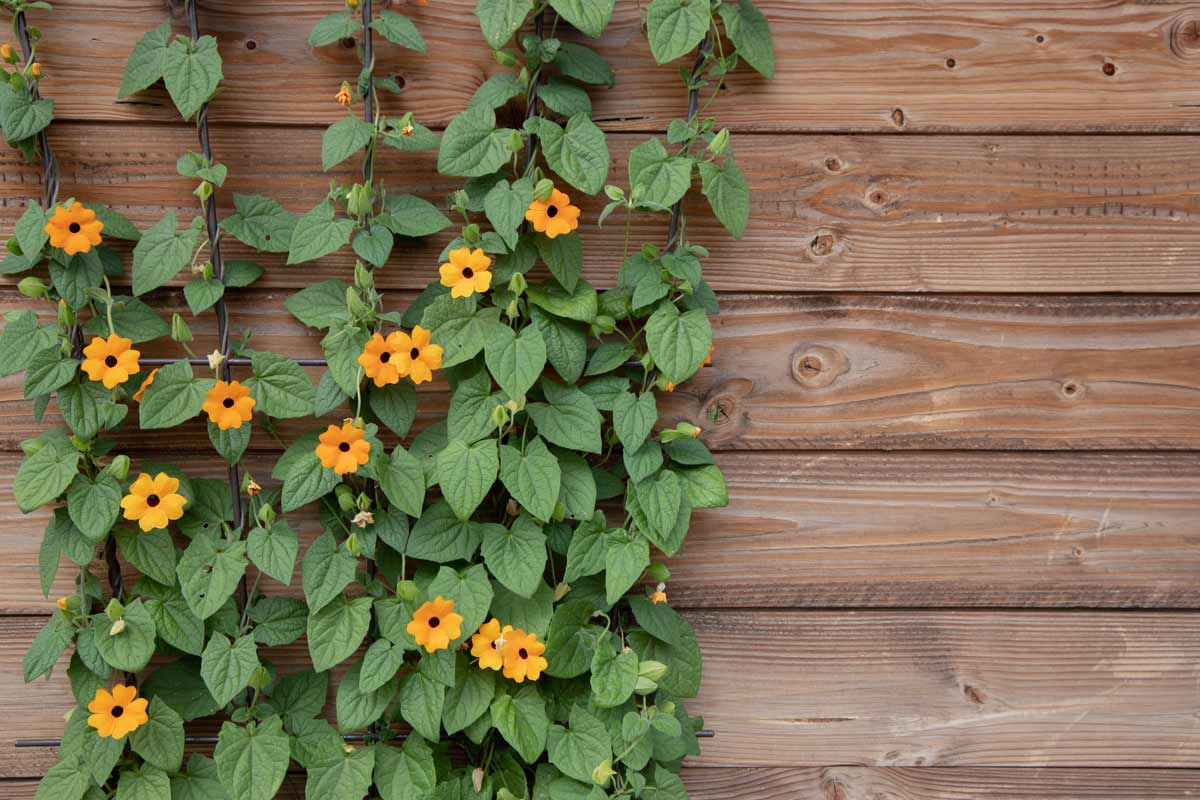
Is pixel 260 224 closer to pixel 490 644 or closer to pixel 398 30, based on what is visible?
pixel 398 30

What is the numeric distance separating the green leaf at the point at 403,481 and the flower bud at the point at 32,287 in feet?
1.44

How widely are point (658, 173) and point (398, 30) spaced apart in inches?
13.3

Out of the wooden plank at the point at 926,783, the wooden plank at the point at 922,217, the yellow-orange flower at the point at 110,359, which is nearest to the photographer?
the yellow-orange flower at the point at 110,359

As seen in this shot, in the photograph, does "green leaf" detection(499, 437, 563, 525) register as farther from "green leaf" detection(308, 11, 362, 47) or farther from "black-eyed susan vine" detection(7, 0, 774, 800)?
"green leaf" detection(308, 11, 362, 47)

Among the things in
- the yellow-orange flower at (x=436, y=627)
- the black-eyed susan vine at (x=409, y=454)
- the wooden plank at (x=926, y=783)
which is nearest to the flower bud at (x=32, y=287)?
the black-eyed susan vine at (x=409, y=454)

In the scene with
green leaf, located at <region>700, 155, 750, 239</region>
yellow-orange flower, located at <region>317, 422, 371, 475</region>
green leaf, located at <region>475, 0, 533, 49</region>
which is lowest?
yellow-orange flower, located at <region>317, 422, 371, 475</region>

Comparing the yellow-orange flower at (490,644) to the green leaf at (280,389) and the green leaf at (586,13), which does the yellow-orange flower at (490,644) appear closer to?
the green leaf at (280,389)

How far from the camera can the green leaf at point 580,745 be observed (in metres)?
1.08

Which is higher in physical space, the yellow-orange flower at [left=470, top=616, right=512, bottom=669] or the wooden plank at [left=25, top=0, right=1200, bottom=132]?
the wooden plank at [left=25, top=0, right=1200, bottom=132]

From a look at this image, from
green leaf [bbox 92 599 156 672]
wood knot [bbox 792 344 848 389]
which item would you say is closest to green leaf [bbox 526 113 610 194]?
wood knot [bbox 792 344 848 389]

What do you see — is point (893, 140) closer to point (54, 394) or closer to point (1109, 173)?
point (1109, 173)

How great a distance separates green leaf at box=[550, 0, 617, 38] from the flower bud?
66 cm

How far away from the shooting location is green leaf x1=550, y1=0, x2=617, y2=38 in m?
1.02

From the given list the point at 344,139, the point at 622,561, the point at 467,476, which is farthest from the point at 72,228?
the point at 622,561
